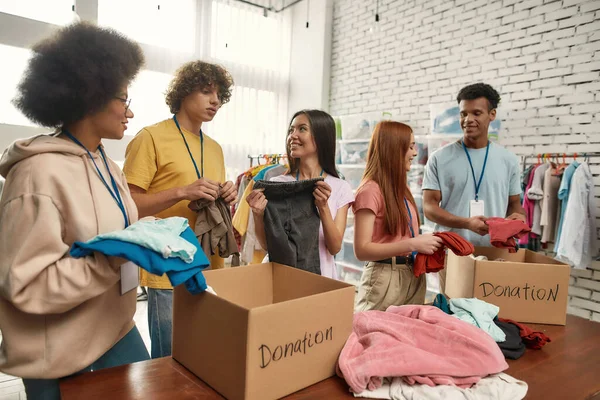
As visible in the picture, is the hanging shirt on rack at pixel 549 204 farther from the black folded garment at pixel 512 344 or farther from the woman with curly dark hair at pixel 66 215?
the woman with curly dark hair at pixel 66 215

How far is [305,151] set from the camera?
211 cm

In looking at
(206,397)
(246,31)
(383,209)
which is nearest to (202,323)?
(206,397)

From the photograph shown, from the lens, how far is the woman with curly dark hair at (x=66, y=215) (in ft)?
3.33

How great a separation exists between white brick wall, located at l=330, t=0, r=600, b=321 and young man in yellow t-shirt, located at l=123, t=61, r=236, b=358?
11.2 feet

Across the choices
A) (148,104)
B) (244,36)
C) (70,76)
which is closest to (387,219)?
(70,76)

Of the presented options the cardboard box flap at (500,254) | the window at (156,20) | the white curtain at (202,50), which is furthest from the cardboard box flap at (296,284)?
the window at (156,20)

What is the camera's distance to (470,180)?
8.54ft

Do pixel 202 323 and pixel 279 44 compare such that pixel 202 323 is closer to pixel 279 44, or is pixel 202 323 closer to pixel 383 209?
pixel 383 209

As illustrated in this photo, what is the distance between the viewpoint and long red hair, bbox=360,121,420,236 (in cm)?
196

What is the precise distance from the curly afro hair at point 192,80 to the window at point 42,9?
3.61 metres

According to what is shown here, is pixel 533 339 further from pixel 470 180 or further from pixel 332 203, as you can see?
pixel 470 180

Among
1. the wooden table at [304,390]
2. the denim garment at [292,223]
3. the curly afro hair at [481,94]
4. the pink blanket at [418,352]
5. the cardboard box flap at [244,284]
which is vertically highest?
the curly afro hair at [481,94]

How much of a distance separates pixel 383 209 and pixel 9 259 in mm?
1450

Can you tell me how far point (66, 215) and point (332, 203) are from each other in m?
1.24
